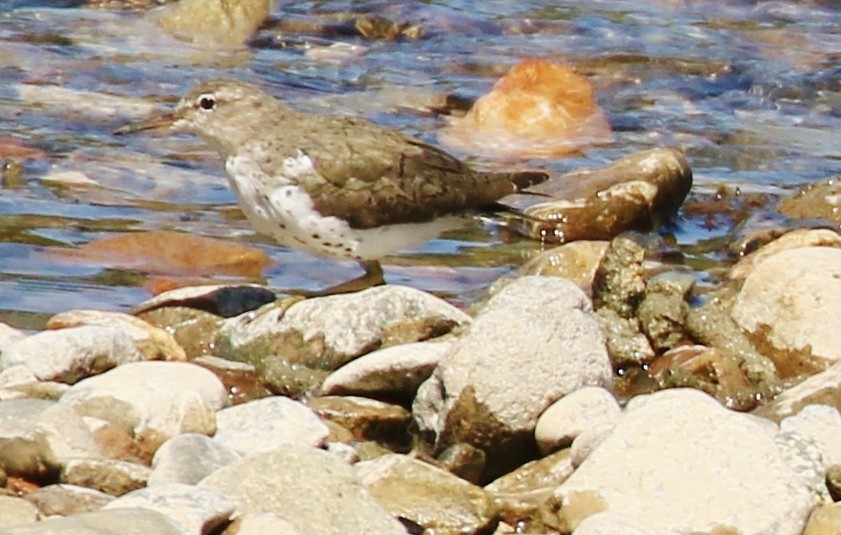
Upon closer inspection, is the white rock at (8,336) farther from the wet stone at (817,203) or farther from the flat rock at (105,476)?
the wet stone at (817,203)

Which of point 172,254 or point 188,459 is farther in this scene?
point 172,254

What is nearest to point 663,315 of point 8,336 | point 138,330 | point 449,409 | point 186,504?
point 449,409

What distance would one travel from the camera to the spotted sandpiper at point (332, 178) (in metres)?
7.81

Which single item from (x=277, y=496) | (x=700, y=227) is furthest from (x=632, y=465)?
(x=700, y=227)

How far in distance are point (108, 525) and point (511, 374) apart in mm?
2033

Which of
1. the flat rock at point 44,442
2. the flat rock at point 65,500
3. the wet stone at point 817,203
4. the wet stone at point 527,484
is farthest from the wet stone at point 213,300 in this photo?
the wet stone at point 817,203

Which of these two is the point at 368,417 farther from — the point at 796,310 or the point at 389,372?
the point at 796,310

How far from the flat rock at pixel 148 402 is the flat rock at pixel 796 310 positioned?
2.27 metres

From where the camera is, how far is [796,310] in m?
7.00

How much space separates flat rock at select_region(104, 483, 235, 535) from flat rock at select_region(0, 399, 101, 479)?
0.54 metres

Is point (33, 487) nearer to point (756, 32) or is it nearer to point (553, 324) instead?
point (553, 324)

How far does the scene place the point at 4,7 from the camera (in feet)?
50.3

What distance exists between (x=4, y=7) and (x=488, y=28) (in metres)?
4.00

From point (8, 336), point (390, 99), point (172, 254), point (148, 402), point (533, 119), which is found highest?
point (148, 402)
